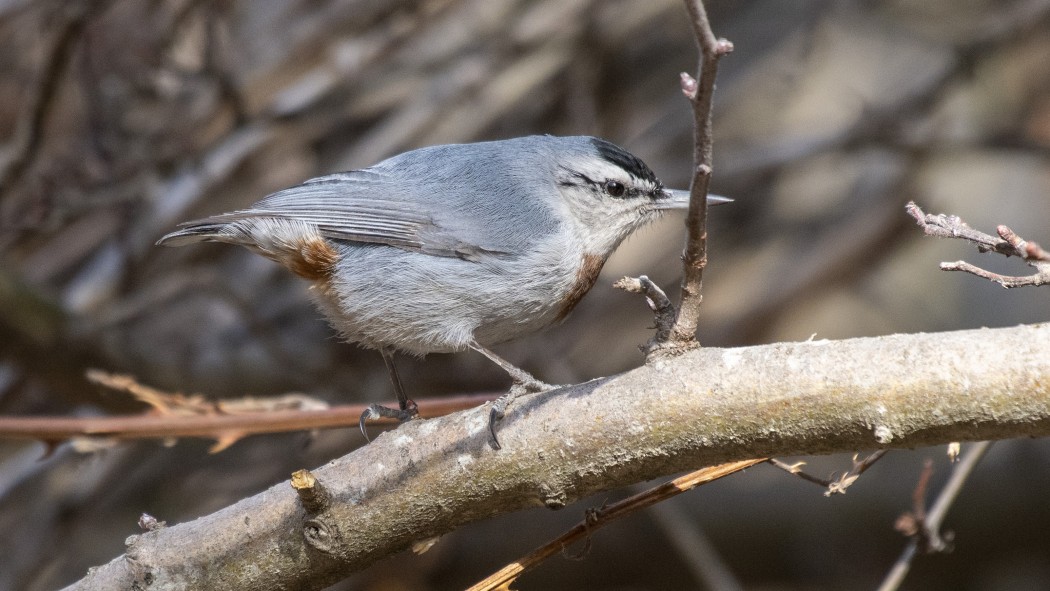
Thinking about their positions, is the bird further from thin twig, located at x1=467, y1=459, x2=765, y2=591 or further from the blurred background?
the blurred background

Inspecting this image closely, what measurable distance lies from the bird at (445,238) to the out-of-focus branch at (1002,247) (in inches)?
54.4

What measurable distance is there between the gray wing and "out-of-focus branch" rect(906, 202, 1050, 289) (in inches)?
58.0

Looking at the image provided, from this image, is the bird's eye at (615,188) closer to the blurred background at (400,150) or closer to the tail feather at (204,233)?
the tail feather at (204,233)

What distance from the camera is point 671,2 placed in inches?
223

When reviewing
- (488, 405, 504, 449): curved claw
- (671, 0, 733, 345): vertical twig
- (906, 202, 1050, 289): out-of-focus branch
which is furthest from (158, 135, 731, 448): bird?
(906, 202, 1050, 289): out-of-focus branch

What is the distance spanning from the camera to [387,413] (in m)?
2.90

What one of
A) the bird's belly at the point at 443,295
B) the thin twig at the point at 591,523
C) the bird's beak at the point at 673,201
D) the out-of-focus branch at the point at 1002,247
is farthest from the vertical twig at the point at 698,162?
the bird's beak at the point at 673,201

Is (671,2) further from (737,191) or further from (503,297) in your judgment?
(503,297)

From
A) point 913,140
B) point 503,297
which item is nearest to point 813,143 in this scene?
point 913,140

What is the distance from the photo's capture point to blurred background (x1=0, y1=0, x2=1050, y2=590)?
4426mm

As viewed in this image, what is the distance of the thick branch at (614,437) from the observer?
174 cm

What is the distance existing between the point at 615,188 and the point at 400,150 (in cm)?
192

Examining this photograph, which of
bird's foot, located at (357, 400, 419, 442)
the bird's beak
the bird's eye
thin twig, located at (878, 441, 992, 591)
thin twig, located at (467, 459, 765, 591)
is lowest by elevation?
thin twig, located at (878, 441, 992, 591)

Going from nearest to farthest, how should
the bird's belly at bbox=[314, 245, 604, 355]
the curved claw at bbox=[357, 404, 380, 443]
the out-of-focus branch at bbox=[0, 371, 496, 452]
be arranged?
the out-of-focus branch at bbox=[0, 371, 496, 452] → the curved claw at bbox=[357, 404, 380, 443] → the bird's belly at bbox=[314, 245, 604, 355]
